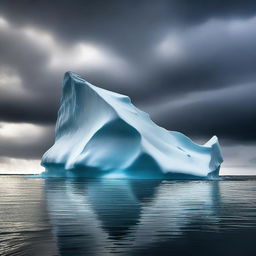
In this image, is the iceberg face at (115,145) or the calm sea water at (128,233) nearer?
the calm sea water at (128,233)

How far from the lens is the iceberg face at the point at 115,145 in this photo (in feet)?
111

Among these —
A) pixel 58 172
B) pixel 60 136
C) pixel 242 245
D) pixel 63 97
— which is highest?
pixel 63 97

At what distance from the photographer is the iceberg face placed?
33.8 meters

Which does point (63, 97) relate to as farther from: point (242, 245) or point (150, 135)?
point (242, 245)

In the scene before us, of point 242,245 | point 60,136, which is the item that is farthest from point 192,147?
point 242,245

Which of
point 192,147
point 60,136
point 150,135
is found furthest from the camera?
point 60,136

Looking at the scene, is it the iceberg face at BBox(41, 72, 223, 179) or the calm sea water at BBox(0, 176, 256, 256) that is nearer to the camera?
the calm sea water at BBox(0, 176, 256, 256)

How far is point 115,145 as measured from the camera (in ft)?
113

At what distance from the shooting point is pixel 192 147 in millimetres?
42250

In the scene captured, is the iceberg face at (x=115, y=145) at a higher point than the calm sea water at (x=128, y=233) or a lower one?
higher

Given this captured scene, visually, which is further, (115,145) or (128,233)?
(115,145)

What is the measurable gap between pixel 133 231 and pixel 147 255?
5.74 ft

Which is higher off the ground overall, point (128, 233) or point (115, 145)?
point (115, 145)

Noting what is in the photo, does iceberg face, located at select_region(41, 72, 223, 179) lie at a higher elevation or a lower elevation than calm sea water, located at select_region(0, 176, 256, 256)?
higher
